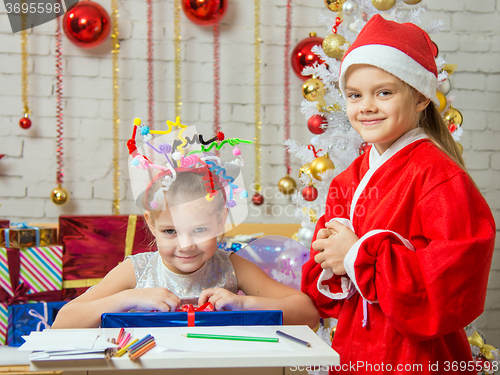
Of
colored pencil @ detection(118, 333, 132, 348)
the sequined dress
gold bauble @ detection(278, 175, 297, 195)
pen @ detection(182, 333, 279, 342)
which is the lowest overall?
the sequined dress

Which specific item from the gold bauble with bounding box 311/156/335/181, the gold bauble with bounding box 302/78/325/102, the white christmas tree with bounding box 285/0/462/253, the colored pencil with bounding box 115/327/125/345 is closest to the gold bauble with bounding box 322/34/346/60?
the white christmas tree with bounding box 285/0/462/253

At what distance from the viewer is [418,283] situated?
2.69ft

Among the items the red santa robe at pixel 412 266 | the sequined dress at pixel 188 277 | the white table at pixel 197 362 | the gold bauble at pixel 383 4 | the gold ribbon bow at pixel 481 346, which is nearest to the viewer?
the white table at pixel 197 362

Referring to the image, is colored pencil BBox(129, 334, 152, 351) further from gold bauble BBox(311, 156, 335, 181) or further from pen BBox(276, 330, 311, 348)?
gold bauble BBox(311, 156, 335, 181)

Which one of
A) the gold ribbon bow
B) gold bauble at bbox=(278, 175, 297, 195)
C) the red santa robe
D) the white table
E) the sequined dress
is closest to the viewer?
the white table

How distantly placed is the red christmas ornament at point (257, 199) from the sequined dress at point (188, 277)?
1.15m

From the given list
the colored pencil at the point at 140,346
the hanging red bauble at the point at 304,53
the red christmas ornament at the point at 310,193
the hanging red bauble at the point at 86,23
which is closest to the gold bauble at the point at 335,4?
the hanging red bauble at the point at 304,53

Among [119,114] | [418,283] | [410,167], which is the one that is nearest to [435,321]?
[418,283]

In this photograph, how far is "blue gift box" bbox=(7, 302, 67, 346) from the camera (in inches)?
69.2

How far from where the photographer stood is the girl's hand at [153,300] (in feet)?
3.09

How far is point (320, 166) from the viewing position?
1.68 meters

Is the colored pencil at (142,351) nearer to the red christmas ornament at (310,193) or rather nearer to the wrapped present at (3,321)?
the red christmas ornament at (310,193)

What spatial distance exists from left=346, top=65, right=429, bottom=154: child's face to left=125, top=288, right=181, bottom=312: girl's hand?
1.77 feet

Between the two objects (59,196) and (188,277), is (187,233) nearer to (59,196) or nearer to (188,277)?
(188,277)
